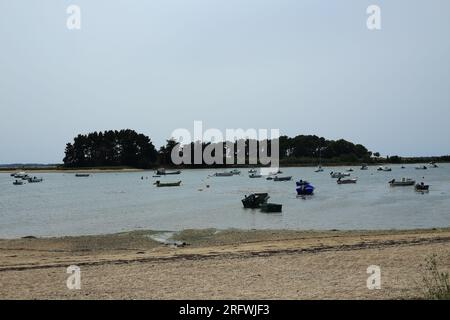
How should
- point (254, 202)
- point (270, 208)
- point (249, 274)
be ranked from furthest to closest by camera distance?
1. point (254, 202)
2. point (270, 208)
3. point (249, 274)

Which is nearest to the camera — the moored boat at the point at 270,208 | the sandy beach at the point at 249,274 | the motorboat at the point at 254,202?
the sandy beach at the point at 249,274

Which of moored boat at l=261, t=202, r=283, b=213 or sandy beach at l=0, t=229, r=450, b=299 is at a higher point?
sandy beach at l=0, t=229, r=450, b=299

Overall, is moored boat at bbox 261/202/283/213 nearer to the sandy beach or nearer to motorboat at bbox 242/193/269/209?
motorboat at bbox 242/193/269/209

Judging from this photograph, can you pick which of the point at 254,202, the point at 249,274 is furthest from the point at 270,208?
the point at 249,274

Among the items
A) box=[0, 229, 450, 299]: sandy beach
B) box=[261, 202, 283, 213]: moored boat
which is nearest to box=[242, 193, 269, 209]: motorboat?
box=[261, 202, 283, 213]: moored boat

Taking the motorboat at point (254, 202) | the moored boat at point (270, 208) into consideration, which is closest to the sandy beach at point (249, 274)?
the moored boat at point (270, 208)

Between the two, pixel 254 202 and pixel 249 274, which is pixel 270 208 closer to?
pixel 254 202

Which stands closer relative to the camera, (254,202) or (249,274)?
(249,274)

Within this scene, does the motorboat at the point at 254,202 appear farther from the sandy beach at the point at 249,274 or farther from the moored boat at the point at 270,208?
the sandy beach at the point at 249,274

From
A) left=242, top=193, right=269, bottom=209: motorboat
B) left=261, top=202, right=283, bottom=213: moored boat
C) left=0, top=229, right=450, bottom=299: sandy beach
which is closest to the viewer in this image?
left=0, top=229, right=450, bottom=299: sandy beach

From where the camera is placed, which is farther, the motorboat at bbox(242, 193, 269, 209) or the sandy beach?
the motorboat at bbox(242, 193, 269, 209)

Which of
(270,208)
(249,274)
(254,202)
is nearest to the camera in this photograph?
(249,274)
